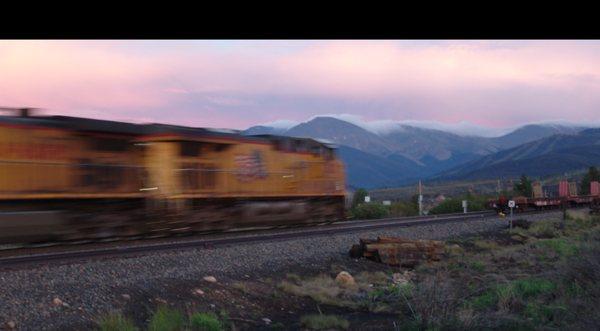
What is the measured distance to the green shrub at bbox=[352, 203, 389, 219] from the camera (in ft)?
115

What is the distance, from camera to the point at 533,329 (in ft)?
27.3

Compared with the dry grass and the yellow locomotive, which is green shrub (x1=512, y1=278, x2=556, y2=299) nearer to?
the dry grass

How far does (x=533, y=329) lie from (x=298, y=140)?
16.6 metres

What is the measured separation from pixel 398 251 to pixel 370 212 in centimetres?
1885

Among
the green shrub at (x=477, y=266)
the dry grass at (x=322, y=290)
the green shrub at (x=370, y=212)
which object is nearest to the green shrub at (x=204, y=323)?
the dry grass at (x=322, y=290)

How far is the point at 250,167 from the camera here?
71.4ft

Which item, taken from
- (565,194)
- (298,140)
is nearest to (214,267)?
(298,140)

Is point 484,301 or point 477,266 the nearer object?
point 484,301

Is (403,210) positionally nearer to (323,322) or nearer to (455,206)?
(455,206)

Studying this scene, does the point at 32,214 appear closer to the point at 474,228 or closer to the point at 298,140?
the point at 298,140

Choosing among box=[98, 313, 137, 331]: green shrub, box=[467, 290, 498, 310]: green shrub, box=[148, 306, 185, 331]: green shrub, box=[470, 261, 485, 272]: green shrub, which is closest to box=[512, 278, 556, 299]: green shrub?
box=[467, 290, 498, 310]: green shrub

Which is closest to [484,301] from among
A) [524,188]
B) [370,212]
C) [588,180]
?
[370,212]

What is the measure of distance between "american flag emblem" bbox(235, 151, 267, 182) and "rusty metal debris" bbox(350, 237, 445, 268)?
5973 mm

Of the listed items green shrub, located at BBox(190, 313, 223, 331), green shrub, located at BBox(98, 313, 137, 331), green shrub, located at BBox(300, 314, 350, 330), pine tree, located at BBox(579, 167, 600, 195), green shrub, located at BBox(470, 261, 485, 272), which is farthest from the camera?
pine tree, located at BBox(579, 167, 600, 195)
